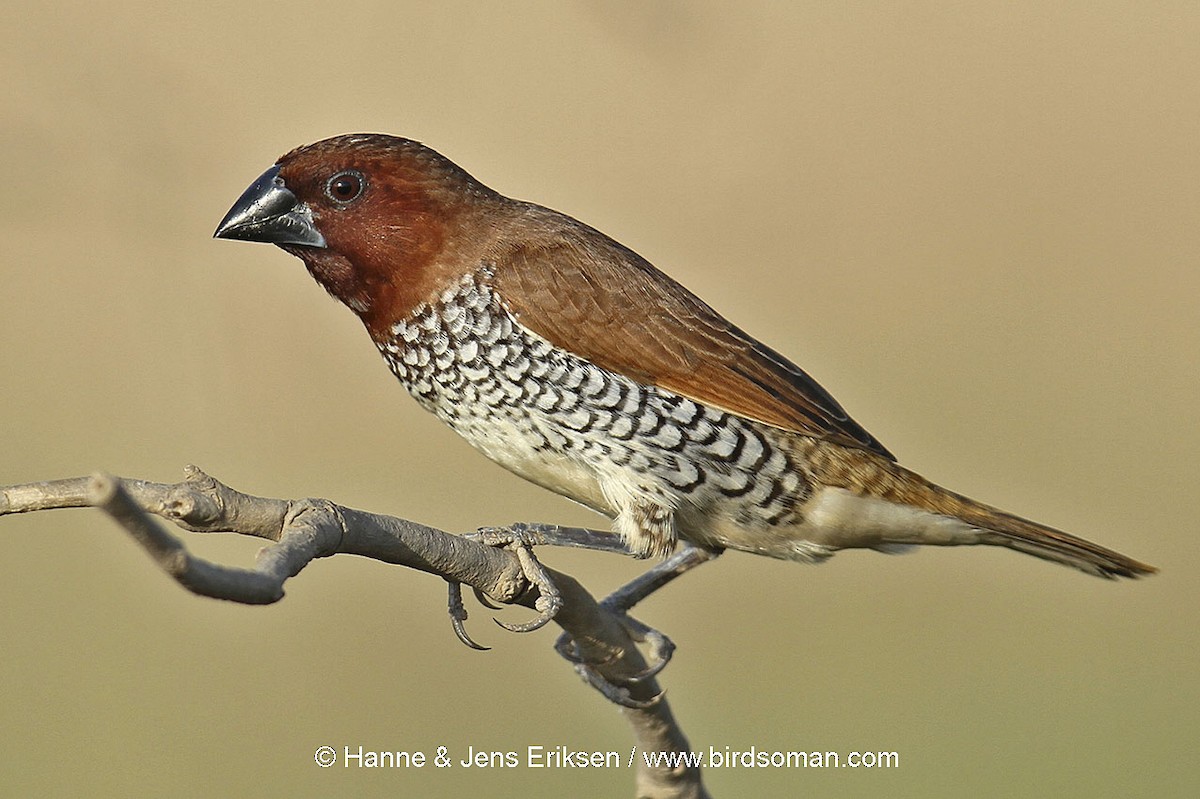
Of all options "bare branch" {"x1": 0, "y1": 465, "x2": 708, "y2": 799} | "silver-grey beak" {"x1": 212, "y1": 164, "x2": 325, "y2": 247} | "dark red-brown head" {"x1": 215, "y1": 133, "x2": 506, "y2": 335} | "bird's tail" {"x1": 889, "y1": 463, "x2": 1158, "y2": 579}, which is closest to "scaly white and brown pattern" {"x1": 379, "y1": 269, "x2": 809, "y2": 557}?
"dark red-brown head" {"x1": 215, "y1": 133, "x2": 506, "y2": 335}

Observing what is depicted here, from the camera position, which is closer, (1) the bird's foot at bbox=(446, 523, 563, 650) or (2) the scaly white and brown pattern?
(1) the bird's foot at bbox=(446, 523, 563, 650)

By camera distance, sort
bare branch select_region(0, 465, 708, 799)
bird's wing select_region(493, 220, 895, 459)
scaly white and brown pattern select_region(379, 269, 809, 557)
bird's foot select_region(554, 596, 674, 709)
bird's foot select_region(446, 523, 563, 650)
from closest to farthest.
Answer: bare branch select_region(0, 465, 708, 799)
bird's foot select_region(446, 523, 563, 650)
bird's foot select_region(554, 596, 674, 709)
scaly white and brown pattern select_region(379, 269, 809, 557)
bird's wing select_region(493, 220, 895, 459)

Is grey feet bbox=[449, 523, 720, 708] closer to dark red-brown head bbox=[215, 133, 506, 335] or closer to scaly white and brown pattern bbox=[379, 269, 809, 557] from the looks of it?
scaly white and brown pattern bbox=[379, 269, 809, 557]

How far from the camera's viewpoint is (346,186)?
454 centimetres

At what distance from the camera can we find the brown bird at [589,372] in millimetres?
4348

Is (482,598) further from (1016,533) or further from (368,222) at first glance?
(1016,533)

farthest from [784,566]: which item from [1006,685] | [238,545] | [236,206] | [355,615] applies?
[236,206]

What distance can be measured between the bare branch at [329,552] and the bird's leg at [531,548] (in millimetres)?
13

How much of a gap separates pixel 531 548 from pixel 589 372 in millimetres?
644

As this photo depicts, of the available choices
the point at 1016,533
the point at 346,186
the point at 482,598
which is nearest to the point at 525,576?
the point at 482,598

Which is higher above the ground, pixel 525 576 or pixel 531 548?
pixel 531 548

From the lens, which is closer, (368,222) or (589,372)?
(589,372)

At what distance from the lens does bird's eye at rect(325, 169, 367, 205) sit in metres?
4.52

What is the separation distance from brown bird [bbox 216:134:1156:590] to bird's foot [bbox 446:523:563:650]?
336mm
